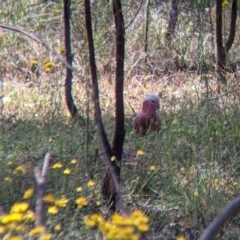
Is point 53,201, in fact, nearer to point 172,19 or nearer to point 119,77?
point 119,77

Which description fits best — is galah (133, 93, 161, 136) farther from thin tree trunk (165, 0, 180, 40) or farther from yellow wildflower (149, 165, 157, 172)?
thin tree trunk (165, 0, 180, 40)

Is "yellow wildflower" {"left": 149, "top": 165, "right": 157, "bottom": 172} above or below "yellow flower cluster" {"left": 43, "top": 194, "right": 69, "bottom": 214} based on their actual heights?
below

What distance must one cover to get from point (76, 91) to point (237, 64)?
6.12 ft

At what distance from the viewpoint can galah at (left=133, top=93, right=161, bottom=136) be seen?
467 centimetres

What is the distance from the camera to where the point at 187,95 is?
5797 mm

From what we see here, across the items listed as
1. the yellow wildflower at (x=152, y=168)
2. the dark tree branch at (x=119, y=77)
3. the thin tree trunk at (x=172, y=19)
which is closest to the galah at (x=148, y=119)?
the yellow wildflower at (x=152, y=168)

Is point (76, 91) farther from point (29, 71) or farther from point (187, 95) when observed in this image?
point (29, 71)

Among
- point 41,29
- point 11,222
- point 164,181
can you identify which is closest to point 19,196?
point 164,181

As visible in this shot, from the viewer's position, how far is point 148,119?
4.67 meters

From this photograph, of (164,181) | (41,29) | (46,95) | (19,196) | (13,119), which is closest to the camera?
(19,196)

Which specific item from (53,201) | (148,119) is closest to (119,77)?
(53,201)

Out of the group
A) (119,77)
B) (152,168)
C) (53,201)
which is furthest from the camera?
(152,168)

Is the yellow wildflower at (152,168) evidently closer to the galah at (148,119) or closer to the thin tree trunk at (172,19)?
the galah at (148,119)

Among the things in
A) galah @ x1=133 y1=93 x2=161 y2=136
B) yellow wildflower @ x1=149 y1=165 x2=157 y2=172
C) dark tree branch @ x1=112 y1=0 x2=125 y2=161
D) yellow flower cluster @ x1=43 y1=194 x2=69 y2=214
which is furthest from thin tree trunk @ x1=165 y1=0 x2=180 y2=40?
yellow flower cluster @ x1=43 y1=194 x2=69 y2=214
